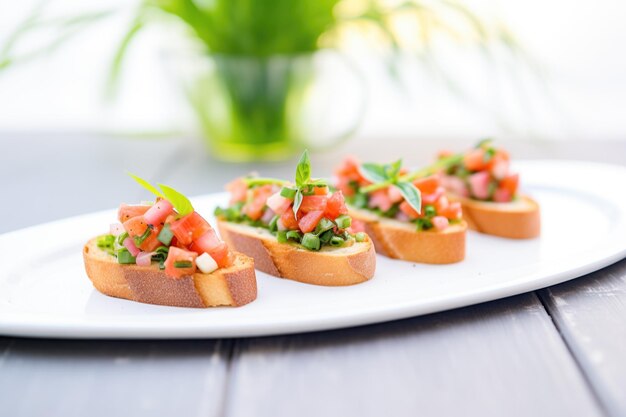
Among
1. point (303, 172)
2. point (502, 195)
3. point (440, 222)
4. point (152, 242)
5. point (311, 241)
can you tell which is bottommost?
point (502, 195)

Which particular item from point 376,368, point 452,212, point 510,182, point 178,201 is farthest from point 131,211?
point 510,182

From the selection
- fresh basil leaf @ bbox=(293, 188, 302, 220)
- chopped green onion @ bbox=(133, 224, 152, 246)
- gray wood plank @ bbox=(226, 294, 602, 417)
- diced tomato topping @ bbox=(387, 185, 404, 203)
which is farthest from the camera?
diced tomato topping @ bbox=(387, 185, 404, 203)

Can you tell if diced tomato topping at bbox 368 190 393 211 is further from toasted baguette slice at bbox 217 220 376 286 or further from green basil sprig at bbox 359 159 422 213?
toasted baguette slice at bbox 217 220 376 286

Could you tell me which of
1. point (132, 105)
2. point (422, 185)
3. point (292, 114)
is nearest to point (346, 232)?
point (422, 185)

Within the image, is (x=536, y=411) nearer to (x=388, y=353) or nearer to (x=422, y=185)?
(x=388, y=353)

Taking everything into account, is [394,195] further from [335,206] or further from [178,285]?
[178,285]

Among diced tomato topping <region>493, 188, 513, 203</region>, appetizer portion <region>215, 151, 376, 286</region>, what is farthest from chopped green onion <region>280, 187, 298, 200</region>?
diced tomato topping <region>493, 188, 513, 203</region>
